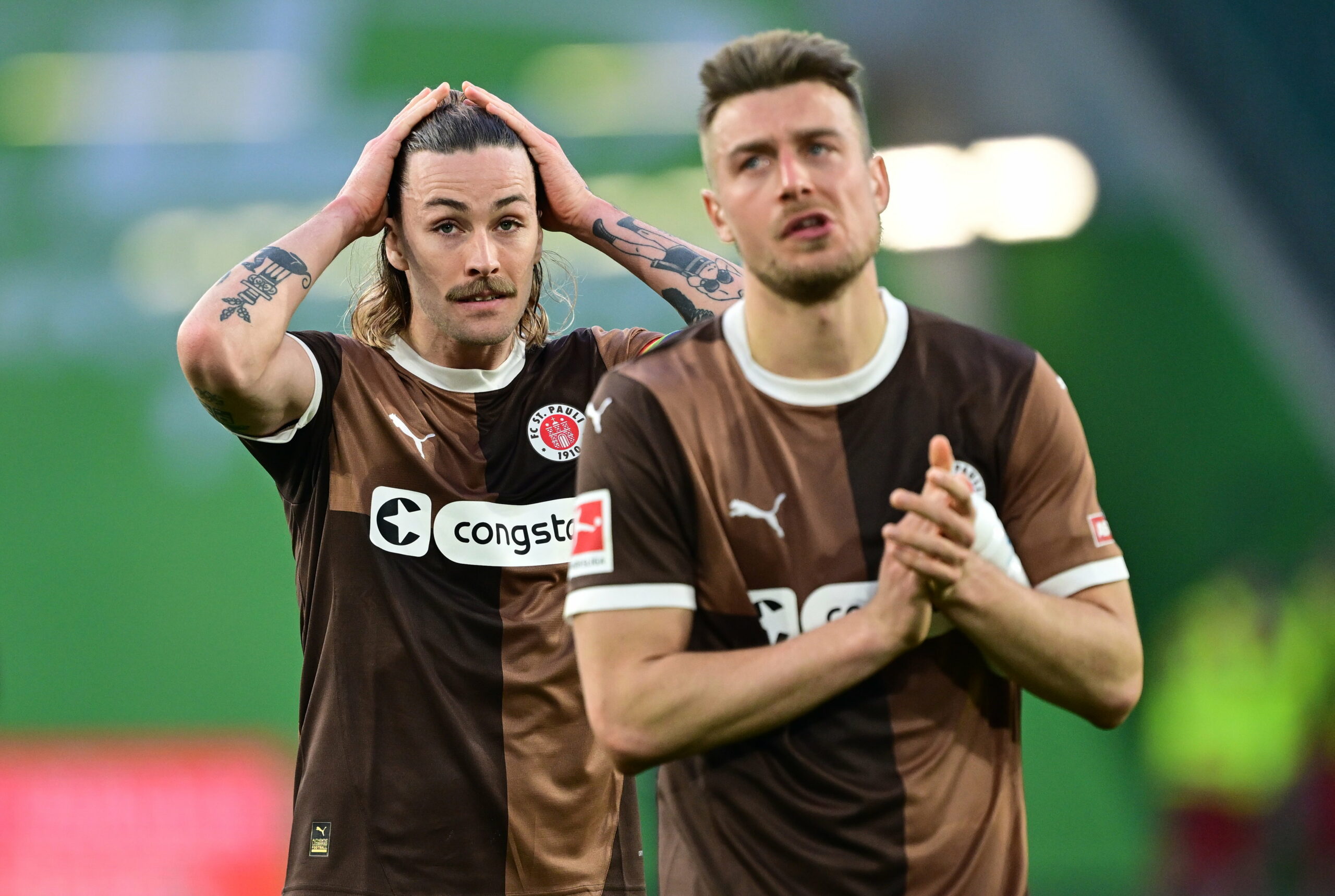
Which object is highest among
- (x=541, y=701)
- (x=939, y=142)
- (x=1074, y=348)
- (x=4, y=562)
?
(x=939, y=142)

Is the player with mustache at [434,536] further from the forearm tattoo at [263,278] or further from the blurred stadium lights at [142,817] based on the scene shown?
the blurred stadium lights at [142,817]

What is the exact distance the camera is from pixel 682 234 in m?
7.09

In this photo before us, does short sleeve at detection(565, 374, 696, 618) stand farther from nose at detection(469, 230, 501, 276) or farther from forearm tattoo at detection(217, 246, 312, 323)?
forearm tattoo at detection(217, 246, 312, 323)

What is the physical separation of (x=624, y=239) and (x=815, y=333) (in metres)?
1.40

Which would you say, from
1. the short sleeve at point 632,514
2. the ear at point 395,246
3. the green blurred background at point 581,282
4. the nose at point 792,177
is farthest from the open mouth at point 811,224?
the green blurred background at point 581,282

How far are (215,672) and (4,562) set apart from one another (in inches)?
47.2

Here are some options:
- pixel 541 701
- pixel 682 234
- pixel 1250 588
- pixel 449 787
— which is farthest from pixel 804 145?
pixel 1250 588

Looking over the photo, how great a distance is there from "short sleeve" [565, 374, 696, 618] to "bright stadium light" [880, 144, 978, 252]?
5463mm

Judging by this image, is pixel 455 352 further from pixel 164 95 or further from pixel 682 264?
pixel 164 95

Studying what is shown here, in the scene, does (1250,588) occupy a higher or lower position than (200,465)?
lower

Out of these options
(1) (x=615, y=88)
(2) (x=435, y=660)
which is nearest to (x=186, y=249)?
(1) (x=615, y=88)

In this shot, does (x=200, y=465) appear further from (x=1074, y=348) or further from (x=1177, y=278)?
(x=1177, y=278)

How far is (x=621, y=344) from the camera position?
323cm

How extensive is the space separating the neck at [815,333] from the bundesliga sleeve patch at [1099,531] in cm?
42
